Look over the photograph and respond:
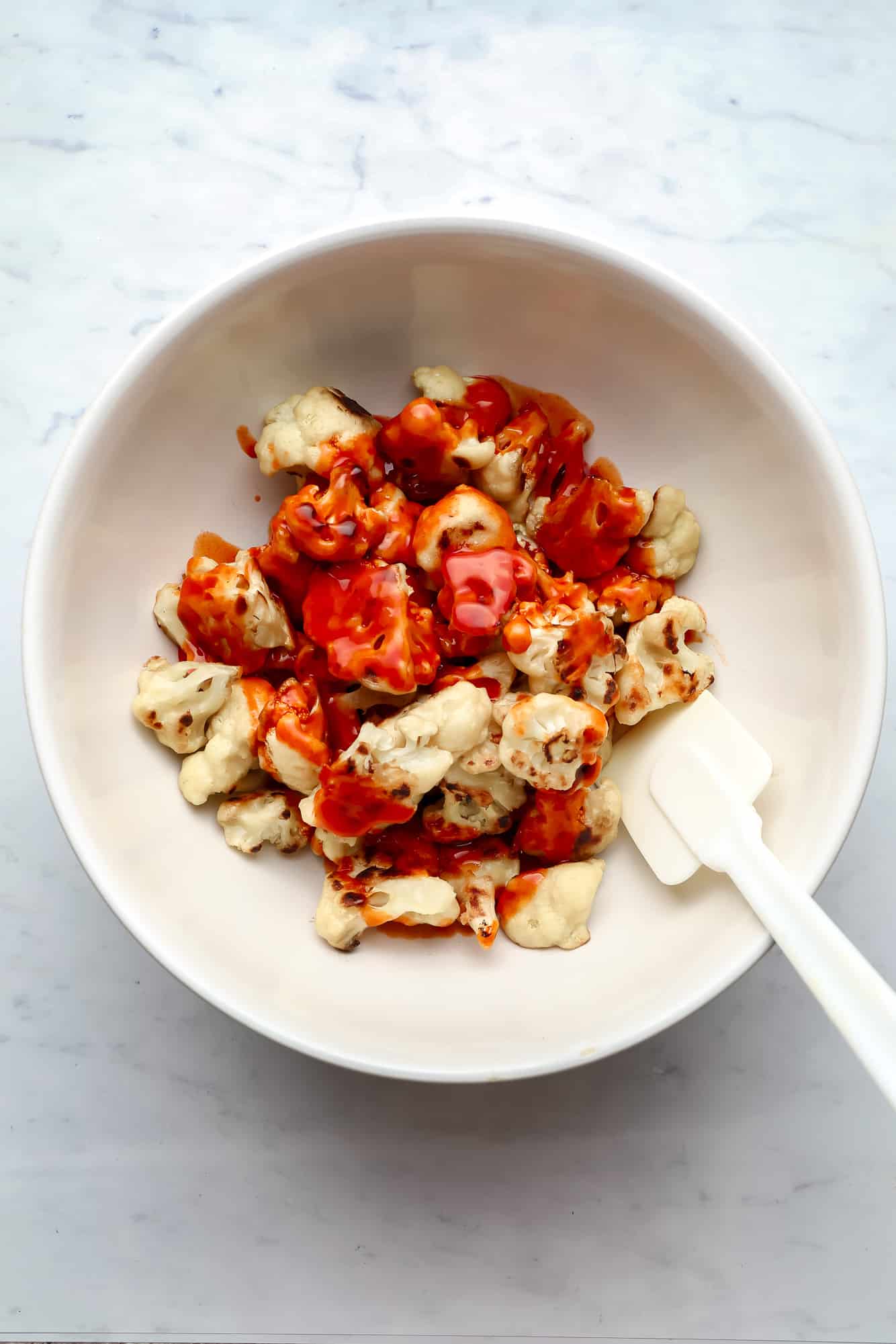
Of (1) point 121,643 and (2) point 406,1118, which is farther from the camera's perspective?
(2) point 406,1118

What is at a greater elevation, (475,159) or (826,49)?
(826,49)

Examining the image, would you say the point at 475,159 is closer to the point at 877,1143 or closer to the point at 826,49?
the point at 826,49

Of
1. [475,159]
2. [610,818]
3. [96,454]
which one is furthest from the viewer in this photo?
[475,159]

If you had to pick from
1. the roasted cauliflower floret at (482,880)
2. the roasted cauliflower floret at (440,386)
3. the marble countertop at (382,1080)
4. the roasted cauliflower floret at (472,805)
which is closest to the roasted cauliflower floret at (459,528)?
the roasted cauliflower floret at (440,386)

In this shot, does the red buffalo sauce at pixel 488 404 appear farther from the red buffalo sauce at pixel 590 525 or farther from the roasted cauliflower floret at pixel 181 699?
the roasted cauliflower floret at pixel 181 699

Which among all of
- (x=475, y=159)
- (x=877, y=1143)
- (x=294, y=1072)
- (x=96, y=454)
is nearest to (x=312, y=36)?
(x=475, y=159)

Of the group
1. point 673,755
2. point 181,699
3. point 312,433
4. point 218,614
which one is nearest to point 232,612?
point 218,614

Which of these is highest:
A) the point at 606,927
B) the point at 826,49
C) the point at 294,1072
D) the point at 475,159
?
the point at 826,49

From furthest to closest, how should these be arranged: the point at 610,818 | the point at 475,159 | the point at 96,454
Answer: the point at 475,159 < the point at 610,818 < the point at 96,454
